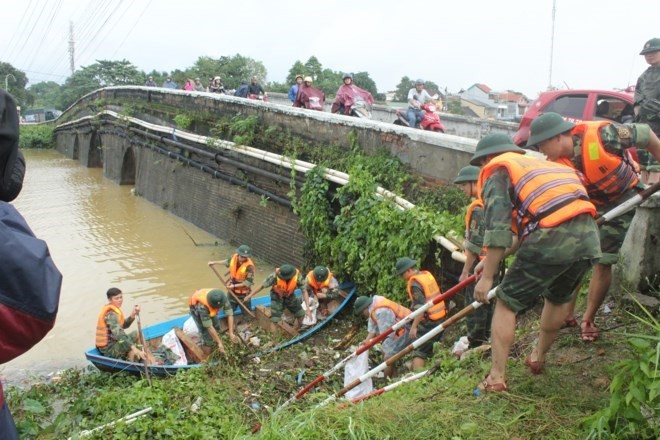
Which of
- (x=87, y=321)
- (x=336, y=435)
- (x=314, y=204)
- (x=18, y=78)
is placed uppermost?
(x=18, y=78)

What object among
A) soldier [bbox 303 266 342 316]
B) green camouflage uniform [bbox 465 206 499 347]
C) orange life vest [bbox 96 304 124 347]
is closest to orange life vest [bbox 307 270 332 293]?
soldier [bbox 303 266 342 316]

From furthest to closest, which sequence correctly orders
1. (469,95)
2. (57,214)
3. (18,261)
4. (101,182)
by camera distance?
1. (469,95)
2. (101,182)
3. (57,214)
4. (18,261)

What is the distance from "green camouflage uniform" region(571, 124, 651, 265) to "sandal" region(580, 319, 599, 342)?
20.0 inches

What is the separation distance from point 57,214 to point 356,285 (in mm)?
13694

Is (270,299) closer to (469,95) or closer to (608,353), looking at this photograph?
(608,353)

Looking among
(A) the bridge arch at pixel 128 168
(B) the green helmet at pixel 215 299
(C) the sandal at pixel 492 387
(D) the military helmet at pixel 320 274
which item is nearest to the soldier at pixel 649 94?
(C) the sandal at pixel 492 387

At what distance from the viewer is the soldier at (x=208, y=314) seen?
26.6ft

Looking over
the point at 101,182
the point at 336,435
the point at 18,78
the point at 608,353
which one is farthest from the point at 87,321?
the point at 18,78

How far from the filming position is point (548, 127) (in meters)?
3.89

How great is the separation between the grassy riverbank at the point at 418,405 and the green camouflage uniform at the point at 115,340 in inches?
22.3

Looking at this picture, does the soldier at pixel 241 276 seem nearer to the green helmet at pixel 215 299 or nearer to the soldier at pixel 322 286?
the soldier at pixel 322 286

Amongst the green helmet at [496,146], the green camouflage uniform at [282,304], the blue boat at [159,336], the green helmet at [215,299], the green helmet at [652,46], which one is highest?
the green helmet at [652,46]

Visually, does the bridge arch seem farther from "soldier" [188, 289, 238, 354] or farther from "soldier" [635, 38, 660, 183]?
"soldier" [635, 38, 660, 183]

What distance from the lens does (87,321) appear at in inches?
423
